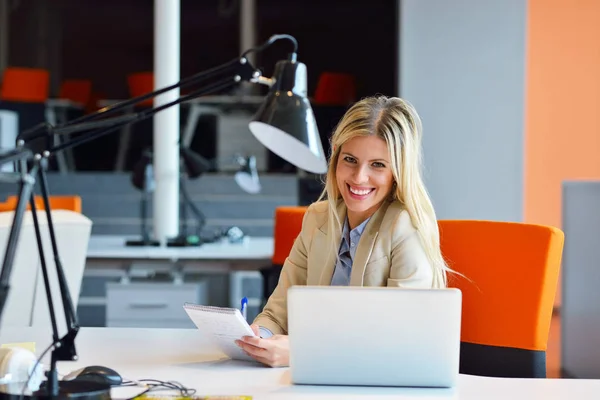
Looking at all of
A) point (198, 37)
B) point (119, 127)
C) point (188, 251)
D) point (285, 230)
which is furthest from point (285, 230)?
point (198, 37)

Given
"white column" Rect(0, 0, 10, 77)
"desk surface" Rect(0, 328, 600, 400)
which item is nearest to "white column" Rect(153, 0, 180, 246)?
"desk surface" Rect(0, 328, 600, 400)

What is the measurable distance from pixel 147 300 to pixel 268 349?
8.12 ft

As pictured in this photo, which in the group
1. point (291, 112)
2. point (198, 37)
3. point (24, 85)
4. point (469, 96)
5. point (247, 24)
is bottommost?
point (291, 112)

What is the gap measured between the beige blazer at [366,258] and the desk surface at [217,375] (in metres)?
0.28

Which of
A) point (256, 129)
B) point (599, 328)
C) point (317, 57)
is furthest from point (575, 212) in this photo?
point (317, 57)

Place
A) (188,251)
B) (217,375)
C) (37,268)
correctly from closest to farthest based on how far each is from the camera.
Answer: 1. (217,375)
2. (37,268)
3. (188,251)

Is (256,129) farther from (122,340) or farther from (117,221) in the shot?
(117,221)

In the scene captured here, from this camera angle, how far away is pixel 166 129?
5.53 m

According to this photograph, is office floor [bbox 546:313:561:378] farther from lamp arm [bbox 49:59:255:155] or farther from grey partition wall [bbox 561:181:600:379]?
lamp arm [bbox 49:59:255:155]

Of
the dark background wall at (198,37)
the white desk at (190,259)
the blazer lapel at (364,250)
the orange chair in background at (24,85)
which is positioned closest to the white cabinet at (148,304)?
the white desk at (190,259)

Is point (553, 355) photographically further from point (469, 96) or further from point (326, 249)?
point (326, 249)

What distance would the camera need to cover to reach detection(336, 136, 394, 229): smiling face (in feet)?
7.66

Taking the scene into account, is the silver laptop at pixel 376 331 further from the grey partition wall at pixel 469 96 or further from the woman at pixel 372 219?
the grey partition wall at pixel 469 96

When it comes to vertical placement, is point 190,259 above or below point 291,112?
below
